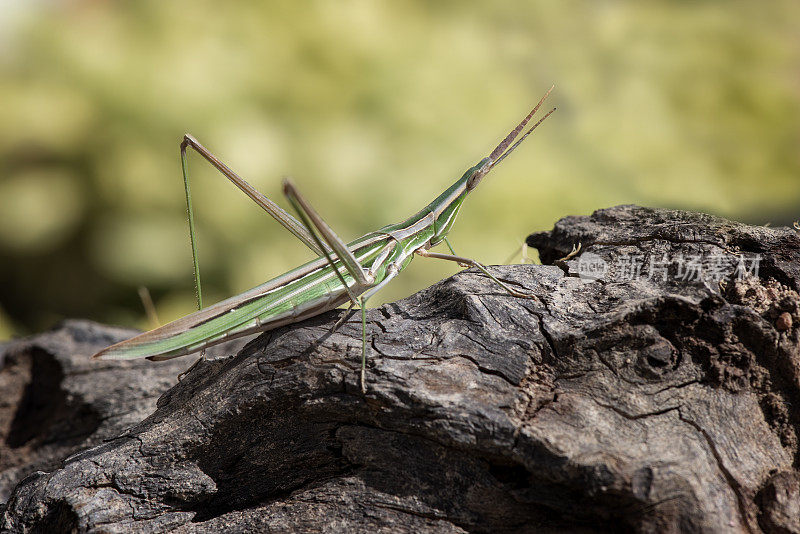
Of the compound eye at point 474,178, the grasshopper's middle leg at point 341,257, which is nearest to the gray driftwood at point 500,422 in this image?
the grasshopper's middle leg at point 341,257

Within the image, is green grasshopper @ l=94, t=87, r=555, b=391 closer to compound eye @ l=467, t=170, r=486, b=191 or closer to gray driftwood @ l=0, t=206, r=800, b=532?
gray driftwood @ l=0, t=206, r=800, b=532

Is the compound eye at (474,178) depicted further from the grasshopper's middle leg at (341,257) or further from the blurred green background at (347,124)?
the blurred green background at (347,124)

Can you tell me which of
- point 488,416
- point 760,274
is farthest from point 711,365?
point 488,416

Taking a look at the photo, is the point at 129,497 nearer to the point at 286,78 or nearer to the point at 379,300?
the point at 379,300

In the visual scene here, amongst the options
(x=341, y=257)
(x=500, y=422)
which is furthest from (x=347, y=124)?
(x=500, y=422)

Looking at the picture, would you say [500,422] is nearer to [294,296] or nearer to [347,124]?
[294,296]

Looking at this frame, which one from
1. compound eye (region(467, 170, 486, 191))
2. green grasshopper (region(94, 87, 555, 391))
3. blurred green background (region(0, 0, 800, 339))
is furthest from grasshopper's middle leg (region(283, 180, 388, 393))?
blurred green background (region(0, 0, 800, 339))

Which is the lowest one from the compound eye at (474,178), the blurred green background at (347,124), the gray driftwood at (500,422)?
the gray driftwood at (500,422)
